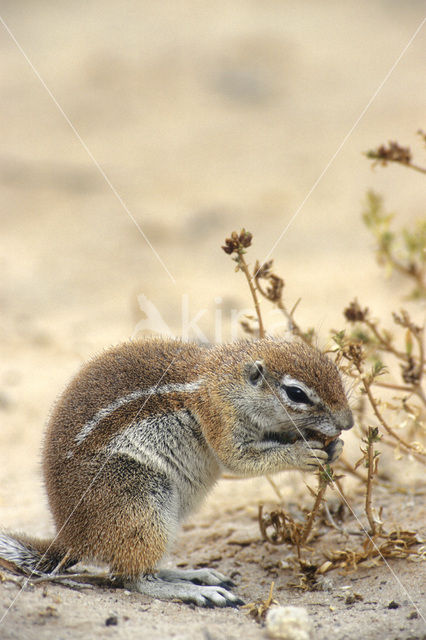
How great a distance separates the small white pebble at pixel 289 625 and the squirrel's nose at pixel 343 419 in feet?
3.04

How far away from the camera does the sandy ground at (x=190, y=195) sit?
13.0 ft

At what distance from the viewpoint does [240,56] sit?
13.1 meters

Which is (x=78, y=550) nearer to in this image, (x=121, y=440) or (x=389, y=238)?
(x=121, y=440)

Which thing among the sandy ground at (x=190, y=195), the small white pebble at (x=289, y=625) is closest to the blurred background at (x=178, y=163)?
the sandy ground at (x=190, y=195)

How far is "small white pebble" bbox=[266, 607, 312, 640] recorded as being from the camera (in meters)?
2.70

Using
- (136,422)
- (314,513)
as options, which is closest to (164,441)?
(136,422)

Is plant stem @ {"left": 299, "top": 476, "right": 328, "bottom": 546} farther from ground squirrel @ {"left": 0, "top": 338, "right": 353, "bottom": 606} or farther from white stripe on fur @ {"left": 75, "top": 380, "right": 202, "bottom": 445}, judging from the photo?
white stripe on fur @ {"left": 75, "top": 380, "right": 202, "bottom": 445}

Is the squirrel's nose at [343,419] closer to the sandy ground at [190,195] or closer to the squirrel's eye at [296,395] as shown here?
the squirrel's eye at [296,395]

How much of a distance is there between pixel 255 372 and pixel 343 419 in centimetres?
49

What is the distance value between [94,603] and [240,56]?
11725 mm

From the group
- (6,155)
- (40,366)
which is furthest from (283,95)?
(40,366)

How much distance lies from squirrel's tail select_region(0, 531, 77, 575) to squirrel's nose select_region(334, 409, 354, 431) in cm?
138

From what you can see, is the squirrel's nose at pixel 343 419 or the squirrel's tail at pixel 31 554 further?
the squirrel's nose at pixel 343 419

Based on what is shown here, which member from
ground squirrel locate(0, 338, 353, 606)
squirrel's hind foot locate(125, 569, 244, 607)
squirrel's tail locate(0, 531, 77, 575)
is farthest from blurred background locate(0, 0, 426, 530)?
squirrel's hind foot locate(125, 569, 244, 607)
